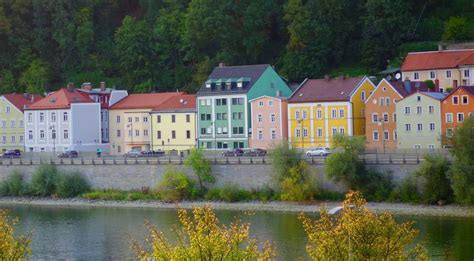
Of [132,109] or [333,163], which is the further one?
[132,109]

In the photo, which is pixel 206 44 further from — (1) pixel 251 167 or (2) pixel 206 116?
(1) pixel 251 167

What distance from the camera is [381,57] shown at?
78.2 metres

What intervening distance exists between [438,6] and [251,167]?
30.8 m

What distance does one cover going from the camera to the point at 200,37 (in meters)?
83.7

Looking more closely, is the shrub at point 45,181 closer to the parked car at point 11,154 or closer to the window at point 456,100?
the parked car at point 11,154

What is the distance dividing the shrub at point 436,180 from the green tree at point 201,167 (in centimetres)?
1457

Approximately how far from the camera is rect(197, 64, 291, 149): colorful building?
72188 millimetres

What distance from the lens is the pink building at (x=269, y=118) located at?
70.7m

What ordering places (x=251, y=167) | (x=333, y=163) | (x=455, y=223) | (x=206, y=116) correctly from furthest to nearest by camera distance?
(x=206, y=116) < (x=251, y=167) < (x=333, y=163) < (x=455, y=223)

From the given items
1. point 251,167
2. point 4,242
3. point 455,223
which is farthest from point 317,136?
point 4,242

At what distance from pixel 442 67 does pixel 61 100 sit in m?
29.7

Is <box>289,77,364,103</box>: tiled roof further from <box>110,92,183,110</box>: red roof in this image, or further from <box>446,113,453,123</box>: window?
<box>110,92,183,110</box>: red roof

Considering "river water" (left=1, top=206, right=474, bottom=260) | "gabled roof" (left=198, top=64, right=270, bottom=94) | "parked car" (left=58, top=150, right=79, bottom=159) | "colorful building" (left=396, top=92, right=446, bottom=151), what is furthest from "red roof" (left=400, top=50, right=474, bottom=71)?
"parked car" (left=58, top=150, right=79, bottom=159)

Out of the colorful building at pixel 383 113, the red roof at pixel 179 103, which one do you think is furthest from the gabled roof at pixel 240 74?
the colorful building at pixel 383 113
